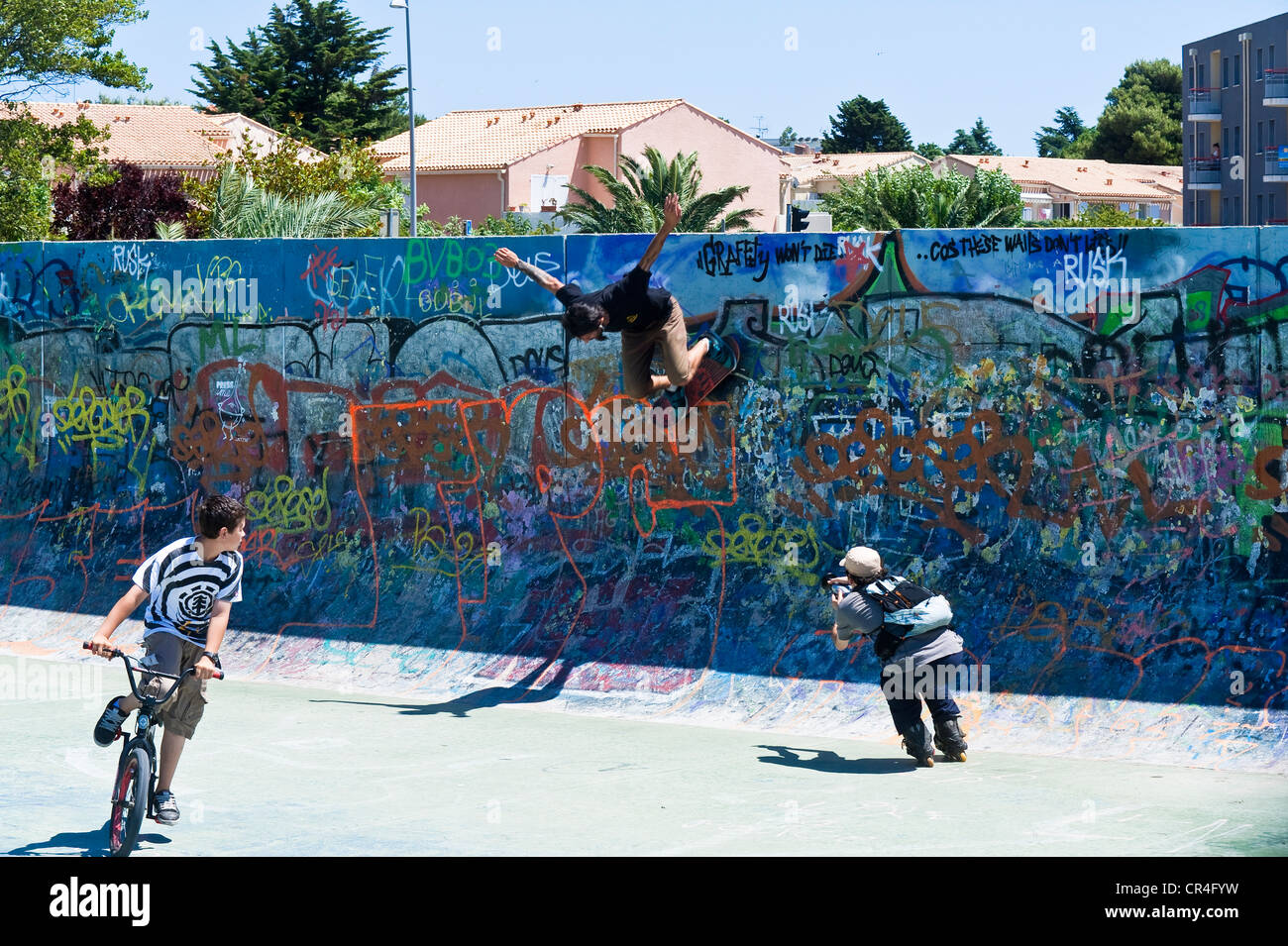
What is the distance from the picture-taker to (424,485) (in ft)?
34.3

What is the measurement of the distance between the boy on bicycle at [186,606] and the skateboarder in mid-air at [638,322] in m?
2.95

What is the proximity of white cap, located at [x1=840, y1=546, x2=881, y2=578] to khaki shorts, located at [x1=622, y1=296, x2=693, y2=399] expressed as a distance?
62.2 inches

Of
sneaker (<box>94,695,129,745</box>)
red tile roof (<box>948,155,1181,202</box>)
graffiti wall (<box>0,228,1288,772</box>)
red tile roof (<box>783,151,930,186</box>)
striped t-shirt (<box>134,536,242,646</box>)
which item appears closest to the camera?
sneaker (<box>94,695,129,745</box>)

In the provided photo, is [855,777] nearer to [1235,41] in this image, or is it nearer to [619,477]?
[619,477]

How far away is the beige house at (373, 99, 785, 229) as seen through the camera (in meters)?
70.5

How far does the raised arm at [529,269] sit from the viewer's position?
9133 millimetres

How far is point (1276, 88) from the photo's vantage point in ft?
240

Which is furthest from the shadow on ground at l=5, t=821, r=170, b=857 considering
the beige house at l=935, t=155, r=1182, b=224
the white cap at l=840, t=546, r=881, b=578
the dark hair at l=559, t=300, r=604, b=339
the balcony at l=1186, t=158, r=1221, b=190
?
the beige house at l=935, t=155, r=1182, b=224

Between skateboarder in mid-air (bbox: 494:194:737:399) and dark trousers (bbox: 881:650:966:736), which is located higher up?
skateboarder in mid-air (bbox: 494:194:737:399)

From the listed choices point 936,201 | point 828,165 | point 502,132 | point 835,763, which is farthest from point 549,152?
point 835,763

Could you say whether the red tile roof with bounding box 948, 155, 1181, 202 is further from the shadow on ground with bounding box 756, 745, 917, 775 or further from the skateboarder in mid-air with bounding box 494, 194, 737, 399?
the shadow on ground with bounding box 756, 745, 917, 775

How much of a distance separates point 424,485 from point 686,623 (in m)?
2.21

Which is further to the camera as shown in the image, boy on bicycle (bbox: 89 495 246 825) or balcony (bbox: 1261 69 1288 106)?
balcony (bbox: 1261 69 1288 106)
